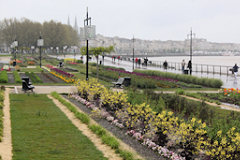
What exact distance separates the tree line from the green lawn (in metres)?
119

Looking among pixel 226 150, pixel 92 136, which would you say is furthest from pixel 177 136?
pixel 92 136

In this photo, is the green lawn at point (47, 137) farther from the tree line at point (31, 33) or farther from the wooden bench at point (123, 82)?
the tree line at point (31, 33)

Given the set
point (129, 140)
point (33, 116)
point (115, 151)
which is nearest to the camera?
point (115, 151)

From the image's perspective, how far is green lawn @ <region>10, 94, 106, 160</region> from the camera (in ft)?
26.5

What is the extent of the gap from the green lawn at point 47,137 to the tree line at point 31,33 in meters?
119

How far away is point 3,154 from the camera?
785 centimetres

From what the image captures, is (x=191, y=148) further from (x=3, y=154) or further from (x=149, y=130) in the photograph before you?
(x=3, y=154)

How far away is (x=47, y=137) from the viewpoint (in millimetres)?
9711

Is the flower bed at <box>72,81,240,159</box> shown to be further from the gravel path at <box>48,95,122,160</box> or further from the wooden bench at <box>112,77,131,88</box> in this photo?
the wooden bench at <box>112,77,131,88</box>

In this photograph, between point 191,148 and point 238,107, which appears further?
point 238,107

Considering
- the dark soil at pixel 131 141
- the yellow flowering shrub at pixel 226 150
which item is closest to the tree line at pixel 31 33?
the dark soil at pixel 131 141

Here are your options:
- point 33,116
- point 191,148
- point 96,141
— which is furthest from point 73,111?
point 191,148

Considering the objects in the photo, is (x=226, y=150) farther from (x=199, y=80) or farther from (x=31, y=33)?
(x=31, y=33)

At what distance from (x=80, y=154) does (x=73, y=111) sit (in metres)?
5.81
